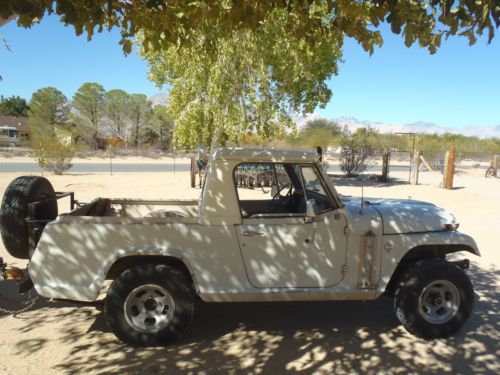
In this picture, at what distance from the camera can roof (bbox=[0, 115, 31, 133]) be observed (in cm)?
6944

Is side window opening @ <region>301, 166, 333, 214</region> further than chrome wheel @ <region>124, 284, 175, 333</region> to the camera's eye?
Yes

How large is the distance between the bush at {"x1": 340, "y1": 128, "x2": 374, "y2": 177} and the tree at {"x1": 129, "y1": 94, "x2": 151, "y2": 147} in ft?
163

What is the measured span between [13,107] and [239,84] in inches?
2953

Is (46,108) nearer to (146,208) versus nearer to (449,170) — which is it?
(449,170)

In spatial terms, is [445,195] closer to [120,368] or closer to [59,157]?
[120,368]

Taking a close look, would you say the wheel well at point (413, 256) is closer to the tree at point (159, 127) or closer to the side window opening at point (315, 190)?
the side window opening at point (315, 190)

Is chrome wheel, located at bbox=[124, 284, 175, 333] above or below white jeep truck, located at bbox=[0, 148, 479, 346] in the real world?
below

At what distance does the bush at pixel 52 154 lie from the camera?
22781 millimetres

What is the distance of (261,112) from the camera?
1736 centimetres

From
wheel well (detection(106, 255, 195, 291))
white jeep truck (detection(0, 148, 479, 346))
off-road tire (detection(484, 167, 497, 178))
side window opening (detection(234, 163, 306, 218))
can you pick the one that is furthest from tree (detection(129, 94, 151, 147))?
Answer: white jeep truck (detection(0, 148, 479, 346))

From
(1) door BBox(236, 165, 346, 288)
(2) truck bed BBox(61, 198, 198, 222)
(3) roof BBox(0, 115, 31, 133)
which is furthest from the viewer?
(3) roof BBox(0, 115, 31, 133)

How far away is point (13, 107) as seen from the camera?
256 ft

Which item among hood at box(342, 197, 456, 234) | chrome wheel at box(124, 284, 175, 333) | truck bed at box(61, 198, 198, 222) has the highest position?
hood at box(342, 197, 456, 234)

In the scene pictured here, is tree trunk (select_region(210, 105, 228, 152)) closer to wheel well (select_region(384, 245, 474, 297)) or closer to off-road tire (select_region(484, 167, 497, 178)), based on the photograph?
wheel well (select_region(384, 245, 474, 297))
